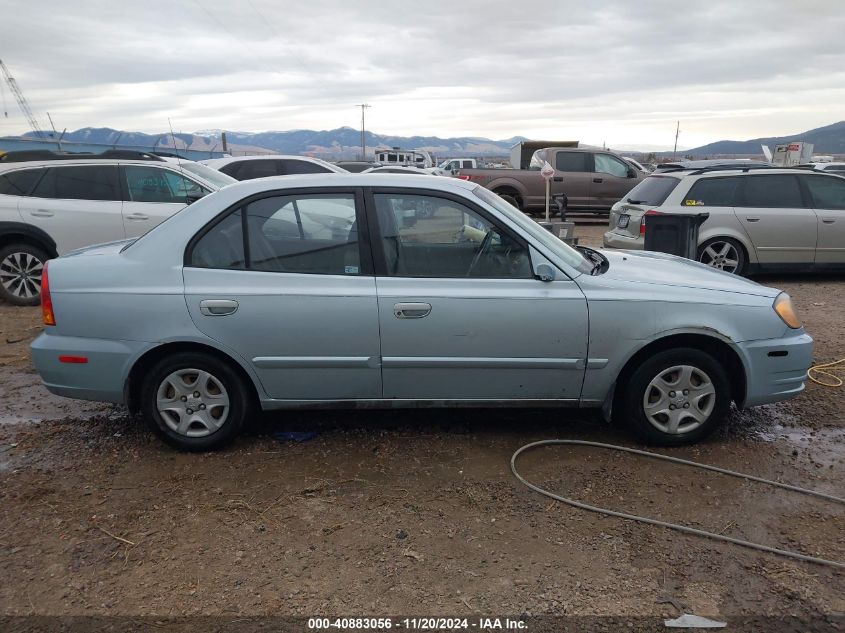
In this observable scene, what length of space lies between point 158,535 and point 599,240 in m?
11.8

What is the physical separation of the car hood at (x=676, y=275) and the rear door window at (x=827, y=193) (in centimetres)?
537

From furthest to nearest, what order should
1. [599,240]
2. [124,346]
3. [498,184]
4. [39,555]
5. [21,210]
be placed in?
[498,184] → [599,240] → [21,210] → [124,346] → [39,555]

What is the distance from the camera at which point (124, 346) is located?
375 cm

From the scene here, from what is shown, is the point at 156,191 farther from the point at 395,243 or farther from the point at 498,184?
the point at 498,184

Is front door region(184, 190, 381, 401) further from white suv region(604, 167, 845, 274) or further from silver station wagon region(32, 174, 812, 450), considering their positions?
white suv region(604, 167, 845, 274)

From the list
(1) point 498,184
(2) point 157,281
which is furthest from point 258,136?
(2) point 157,281

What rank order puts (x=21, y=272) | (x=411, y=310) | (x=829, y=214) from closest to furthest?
(x=411, y=310)
(x=21, y=272)
(x=829, y=214)

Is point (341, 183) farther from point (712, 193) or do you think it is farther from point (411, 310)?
point (712, 193)

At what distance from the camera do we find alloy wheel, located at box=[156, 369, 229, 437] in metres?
3.83

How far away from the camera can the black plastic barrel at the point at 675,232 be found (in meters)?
6.98

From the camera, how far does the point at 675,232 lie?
23.2ft

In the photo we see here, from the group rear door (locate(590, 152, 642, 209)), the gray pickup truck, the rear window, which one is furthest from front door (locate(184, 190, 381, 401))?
rear door (locate(590, 152, 642, 209))

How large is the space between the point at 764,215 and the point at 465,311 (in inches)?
259

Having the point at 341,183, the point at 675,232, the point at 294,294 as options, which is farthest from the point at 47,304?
the point at 675,232
